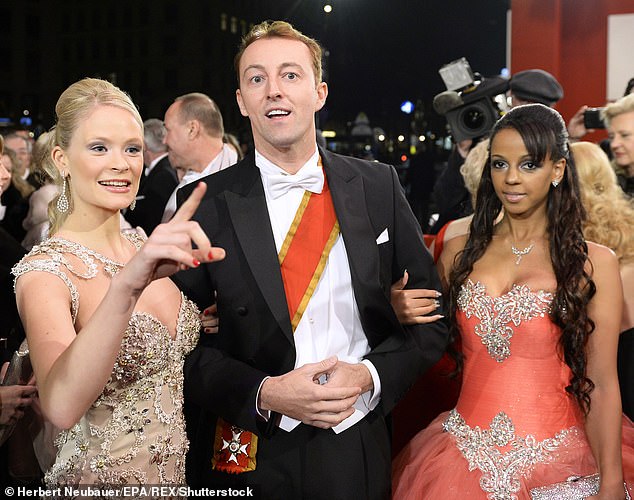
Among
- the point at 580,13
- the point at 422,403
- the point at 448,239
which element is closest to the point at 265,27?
the point at 448,239

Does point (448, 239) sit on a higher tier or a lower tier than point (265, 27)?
lower

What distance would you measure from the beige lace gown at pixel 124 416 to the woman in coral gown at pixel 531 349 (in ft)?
2.72

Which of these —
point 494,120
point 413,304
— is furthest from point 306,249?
point 494,120

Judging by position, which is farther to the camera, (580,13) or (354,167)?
(580,13)

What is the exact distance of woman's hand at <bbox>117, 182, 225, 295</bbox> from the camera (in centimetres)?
135

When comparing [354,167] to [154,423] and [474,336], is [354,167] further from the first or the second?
[154,423]

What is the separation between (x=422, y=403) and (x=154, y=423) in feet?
4.17

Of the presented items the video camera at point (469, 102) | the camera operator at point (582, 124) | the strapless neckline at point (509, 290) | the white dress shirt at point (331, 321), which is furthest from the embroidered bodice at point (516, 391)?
the camera operator at point (582, 124)

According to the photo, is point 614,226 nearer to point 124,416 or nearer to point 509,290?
point 509,290

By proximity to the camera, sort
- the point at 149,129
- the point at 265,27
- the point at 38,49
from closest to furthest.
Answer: the point at 265,27
the point at 149,129
the point at 38,49

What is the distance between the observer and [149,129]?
632 centimetres

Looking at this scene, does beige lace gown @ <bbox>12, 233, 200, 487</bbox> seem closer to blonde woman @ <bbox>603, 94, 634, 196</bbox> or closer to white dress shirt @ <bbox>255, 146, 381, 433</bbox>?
white dress shirt @ <bbox>255, 146, 381, 433</bbox>

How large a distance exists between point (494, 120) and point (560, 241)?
67.9 inches

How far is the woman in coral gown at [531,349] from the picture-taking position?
219 centimetres
